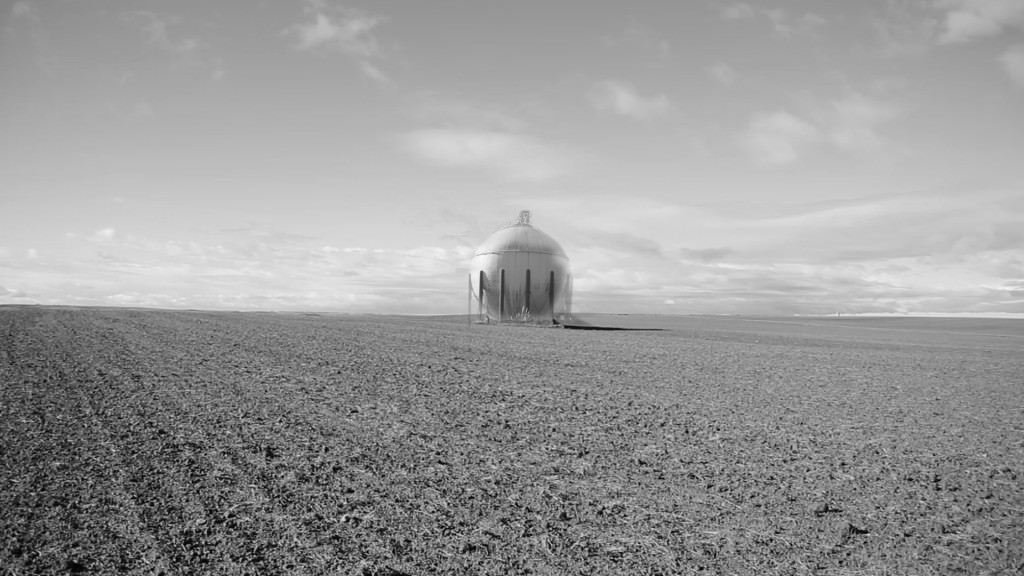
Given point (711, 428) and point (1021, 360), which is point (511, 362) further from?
point (1021, 360)

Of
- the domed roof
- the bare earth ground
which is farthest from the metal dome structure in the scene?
the bare earth ground

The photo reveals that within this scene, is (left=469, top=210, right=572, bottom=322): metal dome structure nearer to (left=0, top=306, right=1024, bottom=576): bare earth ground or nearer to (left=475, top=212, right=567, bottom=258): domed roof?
(left=475, top=212, right=567, bottom=258): domed roof

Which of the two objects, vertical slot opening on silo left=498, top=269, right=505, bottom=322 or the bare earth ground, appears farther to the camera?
vertical slot opening on silo left=498, top=269, right=505, bottom=322

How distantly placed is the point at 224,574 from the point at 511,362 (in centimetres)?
1021

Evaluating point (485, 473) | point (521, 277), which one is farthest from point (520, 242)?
point (485, 473)

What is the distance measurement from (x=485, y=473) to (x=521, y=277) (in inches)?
977

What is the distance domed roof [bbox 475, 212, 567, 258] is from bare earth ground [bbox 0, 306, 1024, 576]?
19.1 metres

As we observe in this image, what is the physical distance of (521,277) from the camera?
100.0 feet

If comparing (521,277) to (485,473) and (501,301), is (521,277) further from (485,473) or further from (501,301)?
(485,473)

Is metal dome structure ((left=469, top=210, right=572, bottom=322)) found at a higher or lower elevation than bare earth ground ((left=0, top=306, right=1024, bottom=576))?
higher

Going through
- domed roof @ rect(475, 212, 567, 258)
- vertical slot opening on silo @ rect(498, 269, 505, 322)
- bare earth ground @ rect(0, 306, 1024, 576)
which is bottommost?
bare earth ground @ rect(0, 306, 1024, 576)

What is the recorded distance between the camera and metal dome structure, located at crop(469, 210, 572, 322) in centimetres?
3048

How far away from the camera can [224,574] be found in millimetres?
3756

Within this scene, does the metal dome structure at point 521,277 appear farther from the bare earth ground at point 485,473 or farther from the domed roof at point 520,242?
the bare earth ground at point 485,473
